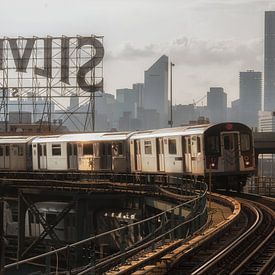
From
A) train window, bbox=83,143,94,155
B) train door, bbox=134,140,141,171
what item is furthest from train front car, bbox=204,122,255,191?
train window, bbox=83,143,94,155

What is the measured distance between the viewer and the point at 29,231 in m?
50.4

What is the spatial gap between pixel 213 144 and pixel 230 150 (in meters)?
1.23

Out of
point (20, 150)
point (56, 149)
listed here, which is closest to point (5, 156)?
point (20, 150)

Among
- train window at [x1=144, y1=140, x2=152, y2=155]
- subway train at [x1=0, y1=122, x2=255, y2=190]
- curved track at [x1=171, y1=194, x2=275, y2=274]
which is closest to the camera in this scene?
curved track at [x1=171, y1=194, x2=275, y2=274]

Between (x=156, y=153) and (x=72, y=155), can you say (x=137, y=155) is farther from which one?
(x=72, y=155)

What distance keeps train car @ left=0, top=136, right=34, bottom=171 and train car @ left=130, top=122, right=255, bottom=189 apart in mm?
18711

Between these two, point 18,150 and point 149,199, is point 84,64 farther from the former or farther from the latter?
point 149,199

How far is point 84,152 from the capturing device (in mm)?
44219

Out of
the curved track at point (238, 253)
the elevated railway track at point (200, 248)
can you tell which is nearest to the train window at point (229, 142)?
the elevated railway track at point (200, 248)

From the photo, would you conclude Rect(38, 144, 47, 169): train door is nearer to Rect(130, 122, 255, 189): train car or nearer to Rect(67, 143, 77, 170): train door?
Rect(67, 143, 77, 170): train door

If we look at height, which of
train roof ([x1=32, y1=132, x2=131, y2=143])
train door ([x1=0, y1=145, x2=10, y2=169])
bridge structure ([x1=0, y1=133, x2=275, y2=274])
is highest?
train roof ([x1=32, y1=132, x2=131, y2=143])

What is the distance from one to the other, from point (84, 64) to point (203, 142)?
40591 mm

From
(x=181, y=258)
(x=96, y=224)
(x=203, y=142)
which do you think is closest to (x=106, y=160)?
(x=96, y=224)

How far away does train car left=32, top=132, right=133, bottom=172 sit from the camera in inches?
1634
